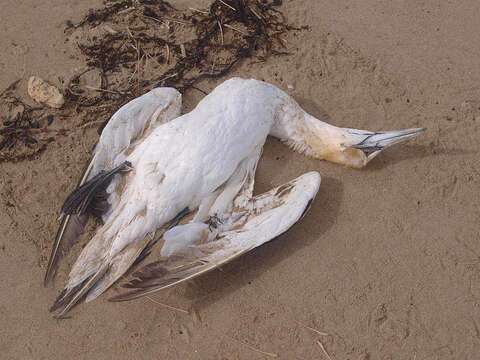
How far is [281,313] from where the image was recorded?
375 centimetres

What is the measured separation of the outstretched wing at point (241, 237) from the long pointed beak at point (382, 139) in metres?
0.58

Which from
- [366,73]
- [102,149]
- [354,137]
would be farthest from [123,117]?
[366,73]

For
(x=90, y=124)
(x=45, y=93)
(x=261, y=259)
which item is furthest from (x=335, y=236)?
(x=45, y=93)

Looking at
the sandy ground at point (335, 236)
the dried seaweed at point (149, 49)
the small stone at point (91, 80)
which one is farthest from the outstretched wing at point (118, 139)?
the small stone at point (91, 80)

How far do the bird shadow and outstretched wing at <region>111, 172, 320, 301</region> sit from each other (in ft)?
0.44

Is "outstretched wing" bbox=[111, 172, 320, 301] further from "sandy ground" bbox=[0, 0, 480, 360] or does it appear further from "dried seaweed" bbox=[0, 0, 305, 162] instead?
"dried seaweed" bbox=[0, 0, 305, 162]

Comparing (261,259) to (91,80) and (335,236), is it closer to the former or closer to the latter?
(335,236)

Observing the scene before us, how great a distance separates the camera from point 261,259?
3949 mm

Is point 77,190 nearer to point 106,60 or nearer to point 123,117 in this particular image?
point 123,117

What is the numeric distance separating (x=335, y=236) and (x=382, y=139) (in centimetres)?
84

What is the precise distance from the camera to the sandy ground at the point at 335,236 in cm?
366

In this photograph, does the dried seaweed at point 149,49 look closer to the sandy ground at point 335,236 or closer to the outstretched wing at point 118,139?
the sandy ground at point 335,236

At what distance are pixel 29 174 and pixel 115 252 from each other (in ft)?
4.01

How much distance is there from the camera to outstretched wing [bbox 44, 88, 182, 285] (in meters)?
3.85
